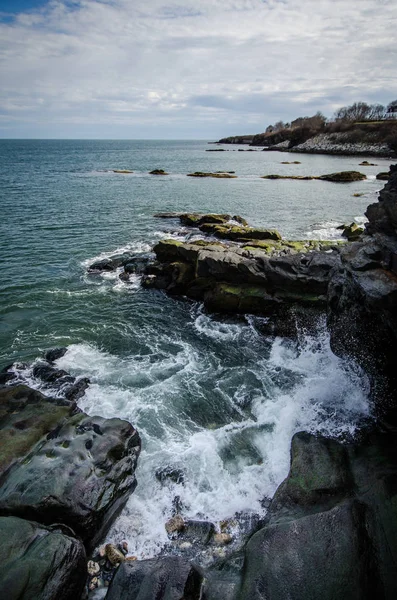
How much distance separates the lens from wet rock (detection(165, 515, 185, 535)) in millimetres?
9852

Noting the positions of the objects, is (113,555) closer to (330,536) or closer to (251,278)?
(330,536)

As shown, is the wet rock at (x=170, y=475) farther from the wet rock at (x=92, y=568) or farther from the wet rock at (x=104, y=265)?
the wet rock at (x=104, y=265)

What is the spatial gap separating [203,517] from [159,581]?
299 centimetres

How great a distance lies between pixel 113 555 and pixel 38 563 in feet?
7.19

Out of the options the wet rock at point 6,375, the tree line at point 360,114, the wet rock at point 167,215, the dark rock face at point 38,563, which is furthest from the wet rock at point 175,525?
the tree line at point 360,114

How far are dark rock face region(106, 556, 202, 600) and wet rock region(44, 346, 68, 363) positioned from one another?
455 inches

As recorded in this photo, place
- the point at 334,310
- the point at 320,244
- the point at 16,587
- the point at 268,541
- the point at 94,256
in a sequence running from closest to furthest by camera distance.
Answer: the point at 16,587 → the point at 268,541 → the point at 334,310 → the point at 320,244 → the point at 94,256

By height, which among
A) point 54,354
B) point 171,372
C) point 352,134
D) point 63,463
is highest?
point 352,134

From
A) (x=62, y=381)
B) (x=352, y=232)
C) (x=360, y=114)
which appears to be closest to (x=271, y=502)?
(x=62, y=381)

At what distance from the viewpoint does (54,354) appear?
17703 millimetres

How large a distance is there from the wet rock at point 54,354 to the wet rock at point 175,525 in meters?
10.6

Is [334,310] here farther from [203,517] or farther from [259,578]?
[259,578]

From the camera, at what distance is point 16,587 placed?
699 cm

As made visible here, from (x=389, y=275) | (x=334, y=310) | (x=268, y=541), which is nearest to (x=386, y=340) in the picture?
(x=389, y=275)
